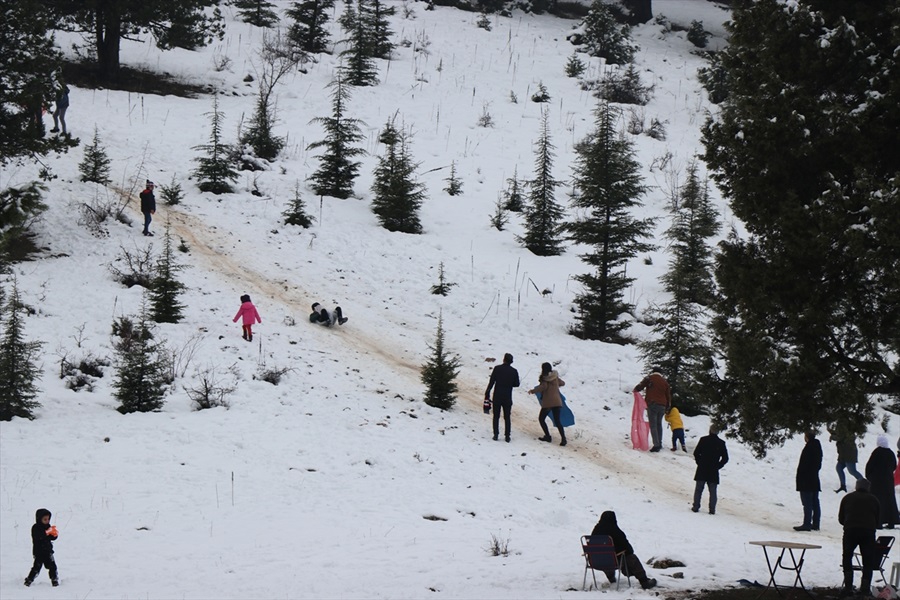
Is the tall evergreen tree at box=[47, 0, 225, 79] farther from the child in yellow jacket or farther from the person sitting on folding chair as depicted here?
the person sitting on folding chair

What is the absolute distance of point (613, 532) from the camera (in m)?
10.4

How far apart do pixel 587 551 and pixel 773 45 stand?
6824mm

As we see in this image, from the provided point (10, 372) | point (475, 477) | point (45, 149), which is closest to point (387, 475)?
point (475, 477)

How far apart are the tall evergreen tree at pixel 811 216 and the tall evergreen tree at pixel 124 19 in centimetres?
2896

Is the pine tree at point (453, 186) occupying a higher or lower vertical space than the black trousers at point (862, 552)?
higher

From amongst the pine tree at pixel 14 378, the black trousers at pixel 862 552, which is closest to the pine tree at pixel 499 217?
the pine tree at pixel 14 378

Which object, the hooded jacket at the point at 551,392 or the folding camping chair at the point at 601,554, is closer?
the folding camping chair at the point at 601,554

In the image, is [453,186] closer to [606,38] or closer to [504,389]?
[504,389]

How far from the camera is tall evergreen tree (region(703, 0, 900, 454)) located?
923 centimetres

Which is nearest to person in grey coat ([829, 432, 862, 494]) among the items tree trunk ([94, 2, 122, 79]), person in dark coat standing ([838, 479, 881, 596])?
person in dark coat standing ([838, 479, 881, 596])

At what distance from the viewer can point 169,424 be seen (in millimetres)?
15469

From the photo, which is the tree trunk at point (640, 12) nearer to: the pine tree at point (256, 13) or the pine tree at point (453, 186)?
the pine tree at point (256, 13)

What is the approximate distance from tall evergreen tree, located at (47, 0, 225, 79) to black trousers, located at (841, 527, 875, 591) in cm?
3221

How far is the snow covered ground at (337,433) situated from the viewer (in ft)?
36.9
